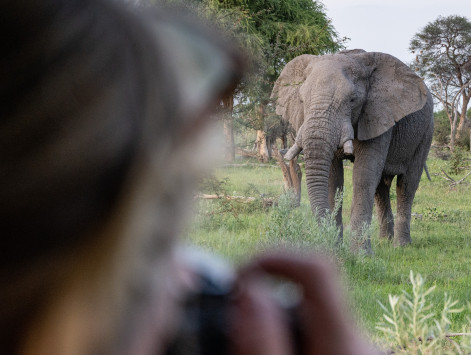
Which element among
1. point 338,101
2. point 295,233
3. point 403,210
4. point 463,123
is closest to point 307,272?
point 295,233

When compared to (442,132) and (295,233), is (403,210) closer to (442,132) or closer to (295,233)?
(295,233)

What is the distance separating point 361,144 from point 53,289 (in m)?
5.91

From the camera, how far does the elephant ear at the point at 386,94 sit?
6.09 meters

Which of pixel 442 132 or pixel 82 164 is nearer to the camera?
pixel 82 164

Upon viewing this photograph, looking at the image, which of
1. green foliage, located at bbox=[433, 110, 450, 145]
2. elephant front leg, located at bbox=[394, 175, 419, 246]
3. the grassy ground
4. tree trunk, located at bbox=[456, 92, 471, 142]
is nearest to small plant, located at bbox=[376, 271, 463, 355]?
the grassy ground

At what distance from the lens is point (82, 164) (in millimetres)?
375

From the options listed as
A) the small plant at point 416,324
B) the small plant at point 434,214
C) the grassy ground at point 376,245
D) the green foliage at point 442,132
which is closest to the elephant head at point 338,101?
the grassy ground at point 376,245

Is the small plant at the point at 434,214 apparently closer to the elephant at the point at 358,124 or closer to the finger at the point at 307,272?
the elephant at the point at 358,124

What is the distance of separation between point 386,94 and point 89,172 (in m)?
6.17

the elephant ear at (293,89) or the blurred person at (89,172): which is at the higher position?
the elephant ear at (293,89)

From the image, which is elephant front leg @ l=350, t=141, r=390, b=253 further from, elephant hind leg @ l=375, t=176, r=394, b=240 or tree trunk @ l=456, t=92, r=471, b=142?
tree trunk @ l=456, t=92, r=471, b=142

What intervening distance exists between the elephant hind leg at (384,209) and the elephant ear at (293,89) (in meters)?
1.42

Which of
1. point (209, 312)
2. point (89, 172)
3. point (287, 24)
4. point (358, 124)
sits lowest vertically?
point (209, 312)

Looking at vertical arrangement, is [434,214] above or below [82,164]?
below
